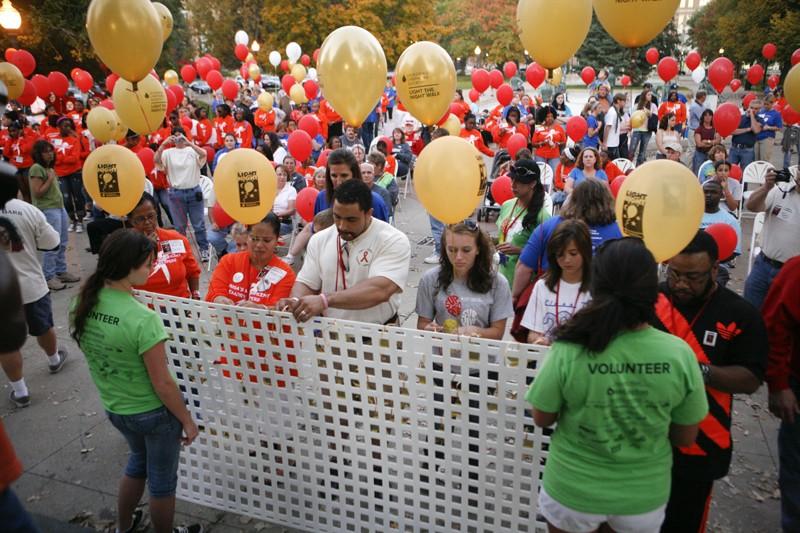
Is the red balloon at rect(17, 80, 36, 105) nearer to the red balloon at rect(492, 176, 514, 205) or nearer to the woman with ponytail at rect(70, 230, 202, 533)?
the red balloon at rect(492, 176, 514, 205)

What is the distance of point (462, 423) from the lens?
286cm

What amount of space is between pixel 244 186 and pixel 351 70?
1.46 meters

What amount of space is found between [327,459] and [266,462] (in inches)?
17.6

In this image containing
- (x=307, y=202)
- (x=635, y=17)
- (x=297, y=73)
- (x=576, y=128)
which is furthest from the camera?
(x=297, y=73)

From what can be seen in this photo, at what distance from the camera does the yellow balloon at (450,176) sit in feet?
13.0

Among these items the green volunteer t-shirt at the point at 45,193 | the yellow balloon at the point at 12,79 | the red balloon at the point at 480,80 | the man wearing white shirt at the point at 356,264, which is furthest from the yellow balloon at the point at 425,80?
the yellow balloon at the point at 12,79

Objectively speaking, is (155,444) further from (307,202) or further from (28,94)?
(28,94)

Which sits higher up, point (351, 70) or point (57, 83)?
point (57, 83)

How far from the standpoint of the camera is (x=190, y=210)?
821cm

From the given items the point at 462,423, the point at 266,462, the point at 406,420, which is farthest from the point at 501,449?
the point at 266,462

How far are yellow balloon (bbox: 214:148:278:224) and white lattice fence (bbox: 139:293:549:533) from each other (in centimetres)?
103

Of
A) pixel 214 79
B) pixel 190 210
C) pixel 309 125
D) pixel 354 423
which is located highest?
pixel 214 79

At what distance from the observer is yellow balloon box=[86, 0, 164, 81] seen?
4.64 metres

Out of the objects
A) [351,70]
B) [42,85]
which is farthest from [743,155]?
[42,85]
